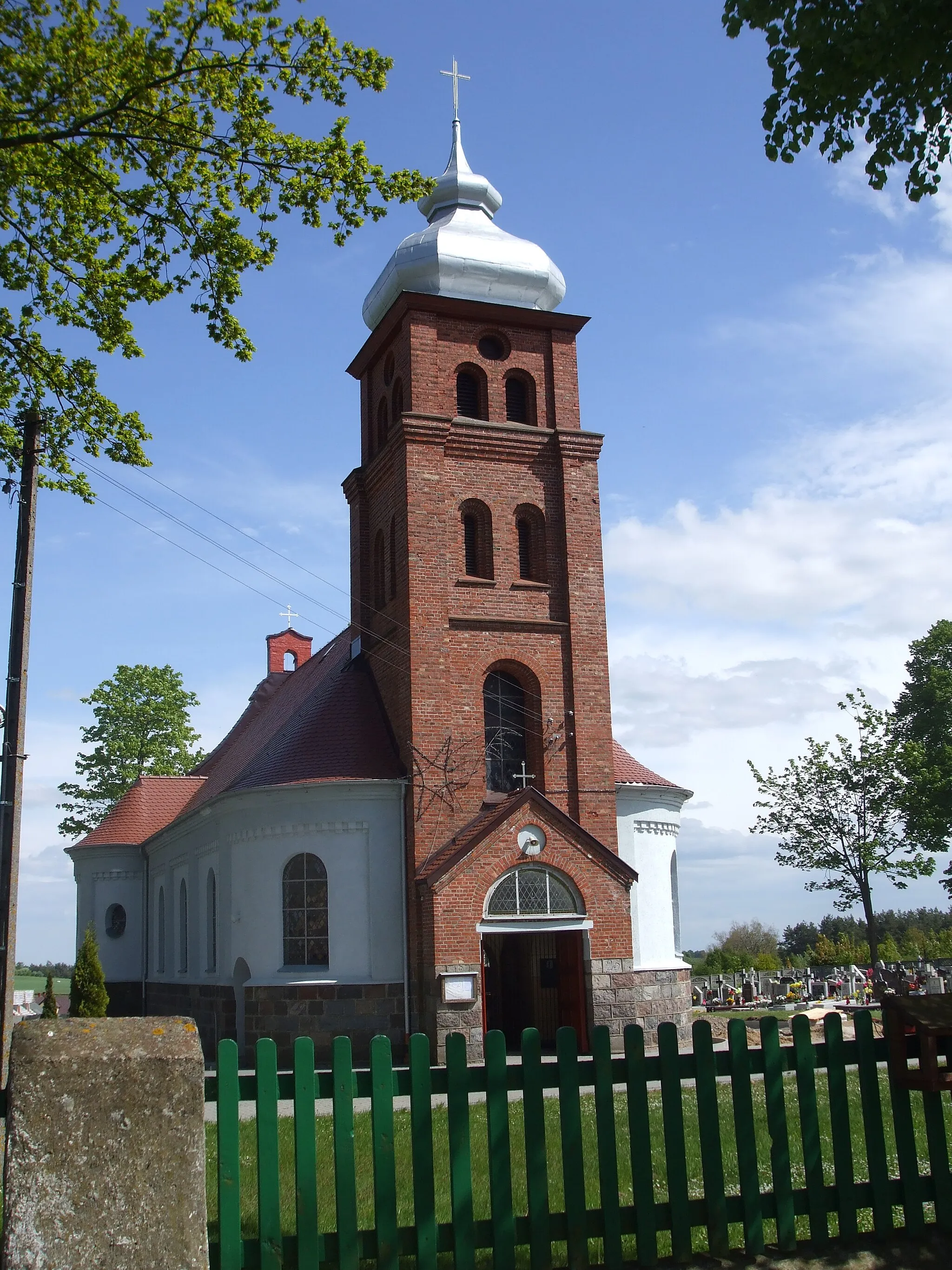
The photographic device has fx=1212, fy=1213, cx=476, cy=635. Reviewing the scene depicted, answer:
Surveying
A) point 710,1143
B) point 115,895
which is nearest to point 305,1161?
point 710,1143

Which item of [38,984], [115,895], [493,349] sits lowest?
[38,984]

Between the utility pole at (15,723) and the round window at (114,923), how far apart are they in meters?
21.2

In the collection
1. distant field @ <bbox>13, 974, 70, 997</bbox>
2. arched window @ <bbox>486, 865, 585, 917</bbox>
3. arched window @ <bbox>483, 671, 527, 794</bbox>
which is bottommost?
distant field @ <bbox>13, 974, 70, 997</bbox>

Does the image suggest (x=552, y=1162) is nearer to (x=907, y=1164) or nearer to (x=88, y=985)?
(x=907, y=1164)

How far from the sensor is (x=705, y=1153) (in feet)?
22.1

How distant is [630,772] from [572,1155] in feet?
59.0

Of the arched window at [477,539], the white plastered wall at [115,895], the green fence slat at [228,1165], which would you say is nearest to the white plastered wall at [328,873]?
the arched window at [477,539]

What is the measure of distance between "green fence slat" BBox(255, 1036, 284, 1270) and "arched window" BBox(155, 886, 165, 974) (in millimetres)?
26169

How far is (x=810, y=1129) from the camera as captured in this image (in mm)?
6969

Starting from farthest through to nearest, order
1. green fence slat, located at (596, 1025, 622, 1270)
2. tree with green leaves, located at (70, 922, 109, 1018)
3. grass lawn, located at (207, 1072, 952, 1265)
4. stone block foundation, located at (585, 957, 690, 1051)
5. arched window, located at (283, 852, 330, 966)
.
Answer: tree with green leaves, located at (70, 922, 109, 1018) < arched window, located at (283, 852, 330, 966) < stone block foundation, located at (585, 957, 690, 1051) < grass lawn, located at (207, 1072, 952, 1265) < green fence slat, located at (596, 1025, 622, 1270)

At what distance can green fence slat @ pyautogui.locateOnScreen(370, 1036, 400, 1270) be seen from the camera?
605 cm

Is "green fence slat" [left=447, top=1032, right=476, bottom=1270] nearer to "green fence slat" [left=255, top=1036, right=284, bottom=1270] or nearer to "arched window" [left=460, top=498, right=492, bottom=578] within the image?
"green fence slat" [left=255, top=1036, right=284, bottom=1270]

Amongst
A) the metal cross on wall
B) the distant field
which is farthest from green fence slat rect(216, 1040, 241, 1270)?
the distant field

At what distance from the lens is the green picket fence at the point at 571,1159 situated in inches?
237
